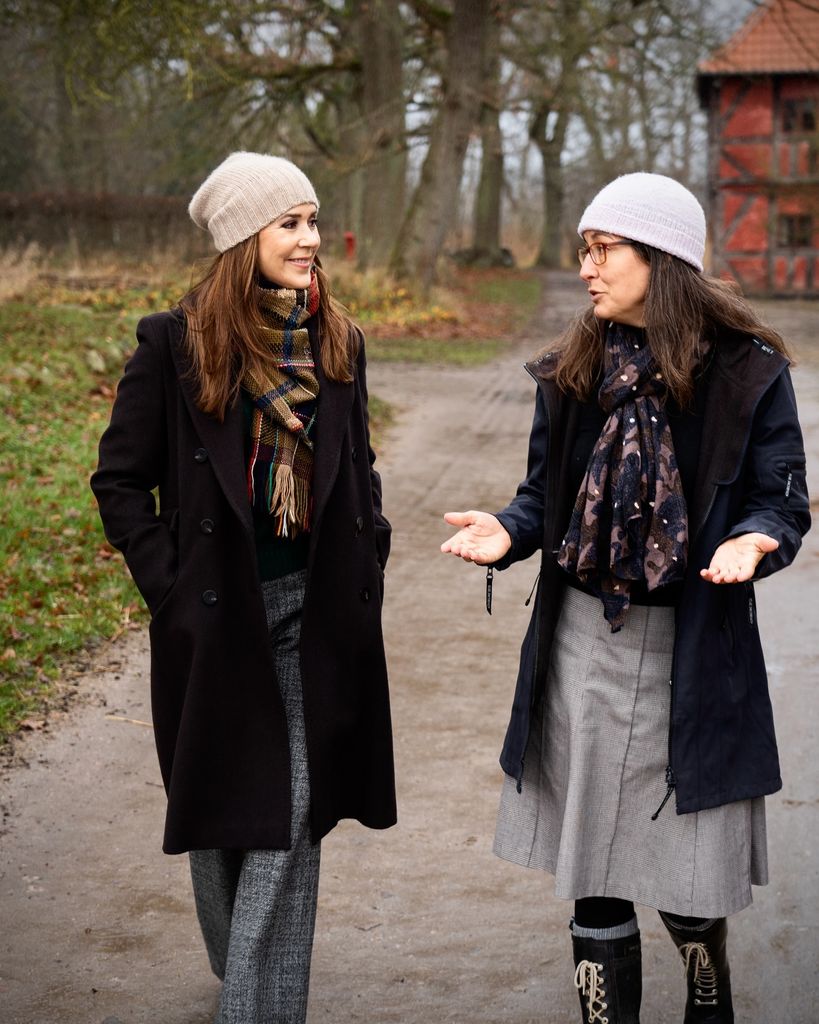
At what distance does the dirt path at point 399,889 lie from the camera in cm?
346

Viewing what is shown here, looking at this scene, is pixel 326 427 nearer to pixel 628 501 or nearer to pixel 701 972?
pixel 628 501

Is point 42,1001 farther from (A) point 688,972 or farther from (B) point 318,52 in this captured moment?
(B) point 318,52

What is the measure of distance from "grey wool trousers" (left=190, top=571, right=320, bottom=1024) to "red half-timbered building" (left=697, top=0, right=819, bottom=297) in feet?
101

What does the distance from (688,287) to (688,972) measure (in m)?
1.56

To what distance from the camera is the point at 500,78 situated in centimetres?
3192

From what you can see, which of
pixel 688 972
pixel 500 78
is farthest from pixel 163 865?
pixel 500 78

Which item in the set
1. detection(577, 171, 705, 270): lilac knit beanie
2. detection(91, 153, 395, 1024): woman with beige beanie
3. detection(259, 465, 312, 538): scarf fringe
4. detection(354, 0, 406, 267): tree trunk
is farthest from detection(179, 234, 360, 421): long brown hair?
detection(354, 0, 406, 267): tree trunk

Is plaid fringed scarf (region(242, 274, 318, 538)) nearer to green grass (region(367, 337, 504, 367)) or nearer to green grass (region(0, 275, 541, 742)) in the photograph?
green grass (region(0, 275, 541, 742))

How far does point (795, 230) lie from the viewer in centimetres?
3266

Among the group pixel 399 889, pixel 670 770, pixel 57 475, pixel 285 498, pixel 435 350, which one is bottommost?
pixel 435 350

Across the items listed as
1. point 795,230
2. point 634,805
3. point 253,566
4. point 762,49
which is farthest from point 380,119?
point 634,805

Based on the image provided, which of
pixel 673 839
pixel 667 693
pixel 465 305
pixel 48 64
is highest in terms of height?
pixel 48 64

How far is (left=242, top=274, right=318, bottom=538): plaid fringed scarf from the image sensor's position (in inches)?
119

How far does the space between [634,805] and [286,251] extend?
148cm
